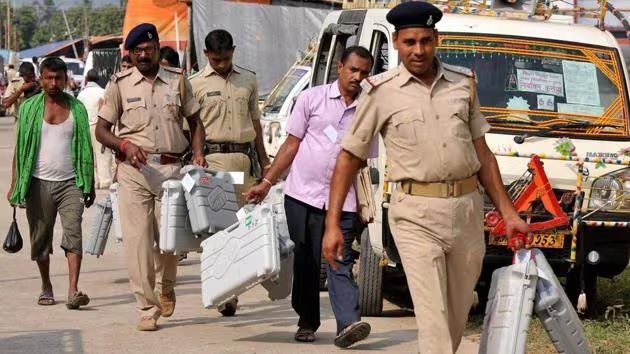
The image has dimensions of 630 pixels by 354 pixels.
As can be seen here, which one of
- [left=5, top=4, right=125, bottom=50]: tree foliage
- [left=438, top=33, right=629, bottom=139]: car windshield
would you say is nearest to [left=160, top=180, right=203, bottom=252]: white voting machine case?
[left=438, top=33, right=629, bottom=139]: car windshield

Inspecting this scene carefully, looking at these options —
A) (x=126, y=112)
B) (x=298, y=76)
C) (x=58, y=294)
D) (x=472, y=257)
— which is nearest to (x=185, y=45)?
(x=298, y=76)

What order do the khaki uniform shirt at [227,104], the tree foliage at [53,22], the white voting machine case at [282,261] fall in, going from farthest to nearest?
the tree foliage at [53,22], the khaki uniform shirt at [227,104], the white voting machine case at [282,261]

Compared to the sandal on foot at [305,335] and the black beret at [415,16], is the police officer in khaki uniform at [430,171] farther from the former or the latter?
the sandal on foot at [305,335]

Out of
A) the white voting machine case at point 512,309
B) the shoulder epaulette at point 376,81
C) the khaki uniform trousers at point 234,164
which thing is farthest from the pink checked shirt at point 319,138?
the white voting machine case at point 512,309

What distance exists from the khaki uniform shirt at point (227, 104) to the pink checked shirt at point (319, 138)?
1463 mm

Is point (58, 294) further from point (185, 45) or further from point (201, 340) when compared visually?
point (185, 45)

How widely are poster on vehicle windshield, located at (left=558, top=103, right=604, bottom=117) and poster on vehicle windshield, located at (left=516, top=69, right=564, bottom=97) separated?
0.10 m

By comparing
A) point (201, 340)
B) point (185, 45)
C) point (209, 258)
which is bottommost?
point (185, 45)

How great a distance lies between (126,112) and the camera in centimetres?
947

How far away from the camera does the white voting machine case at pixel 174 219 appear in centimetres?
933

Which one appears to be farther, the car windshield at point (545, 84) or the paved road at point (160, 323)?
the car windshield at point (545, 84)

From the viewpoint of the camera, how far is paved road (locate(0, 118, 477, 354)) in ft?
29.5

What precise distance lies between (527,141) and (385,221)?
43.7 inches

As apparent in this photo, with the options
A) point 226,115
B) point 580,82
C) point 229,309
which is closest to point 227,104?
point 226,115
